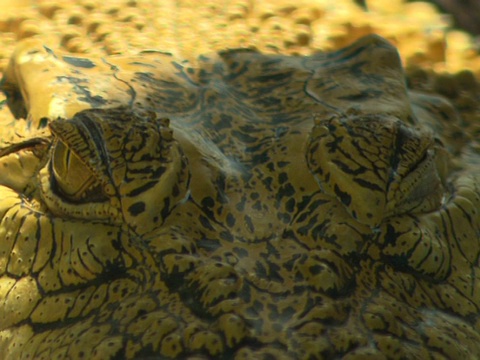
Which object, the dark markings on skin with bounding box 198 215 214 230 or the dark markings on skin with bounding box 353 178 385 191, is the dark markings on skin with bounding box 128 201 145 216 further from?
the dark markings on skin with bounding box 353 178 385 191

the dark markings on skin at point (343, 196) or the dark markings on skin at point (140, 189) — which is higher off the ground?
the dark markings on skin at point (140, 189)

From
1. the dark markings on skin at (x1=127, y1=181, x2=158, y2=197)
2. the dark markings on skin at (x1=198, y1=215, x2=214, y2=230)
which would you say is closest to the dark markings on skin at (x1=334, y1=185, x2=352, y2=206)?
the dark markings on skin at (x1=198, y1=215, x2=214, y2=230)

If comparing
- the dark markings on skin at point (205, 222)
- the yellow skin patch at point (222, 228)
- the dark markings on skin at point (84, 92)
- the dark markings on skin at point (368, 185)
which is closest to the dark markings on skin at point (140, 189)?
the yellow skin patch at point (222, 228)

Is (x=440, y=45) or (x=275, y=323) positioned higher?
(x=275, y=323)

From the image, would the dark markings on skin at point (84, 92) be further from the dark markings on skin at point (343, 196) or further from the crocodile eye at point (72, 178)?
the dark markings on skin at point (343, 196)

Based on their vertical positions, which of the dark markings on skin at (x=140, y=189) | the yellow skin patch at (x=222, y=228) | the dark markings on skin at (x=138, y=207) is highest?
the dark markings on skin at (x=140, y=189)

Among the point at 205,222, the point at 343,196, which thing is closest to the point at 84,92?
the point at 205,222

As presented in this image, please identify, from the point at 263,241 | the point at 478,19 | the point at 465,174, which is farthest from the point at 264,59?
the point at 478,19

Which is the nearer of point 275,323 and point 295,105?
point 275,323

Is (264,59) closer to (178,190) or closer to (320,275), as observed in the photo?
(178,190)
